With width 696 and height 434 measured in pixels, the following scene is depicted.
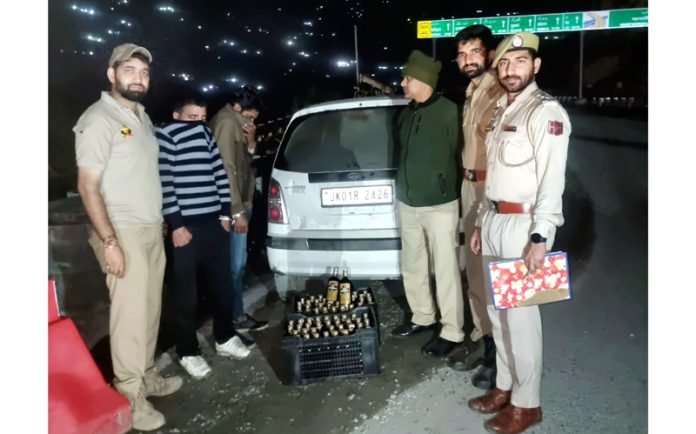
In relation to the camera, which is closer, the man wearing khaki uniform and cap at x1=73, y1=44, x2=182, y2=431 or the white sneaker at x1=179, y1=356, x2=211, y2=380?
the man wearing khaki uniform and cap at x1=73, y1=44, x2=182, y2=431

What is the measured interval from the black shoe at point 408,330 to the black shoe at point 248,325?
1.15 m

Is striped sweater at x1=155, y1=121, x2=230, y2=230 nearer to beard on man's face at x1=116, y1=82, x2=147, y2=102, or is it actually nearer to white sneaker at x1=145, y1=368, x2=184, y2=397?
beard on man's face at x1=116, y1=82, x2=147, y2=102

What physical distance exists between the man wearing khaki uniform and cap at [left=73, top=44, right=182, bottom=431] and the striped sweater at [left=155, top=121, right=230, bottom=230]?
22 cm

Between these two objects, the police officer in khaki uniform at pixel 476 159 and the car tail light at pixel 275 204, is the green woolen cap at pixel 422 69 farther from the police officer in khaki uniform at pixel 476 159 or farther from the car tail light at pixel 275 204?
the car tail light at pixel 275 204

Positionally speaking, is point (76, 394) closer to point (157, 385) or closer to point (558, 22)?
point (157, 385)

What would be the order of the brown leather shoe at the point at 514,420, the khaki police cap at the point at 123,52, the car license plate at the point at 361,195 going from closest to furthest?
the brown leather shoe at the point at 514,420 < the khaki police cap at the point at 123,52 < the car license plate at the point at 361,195

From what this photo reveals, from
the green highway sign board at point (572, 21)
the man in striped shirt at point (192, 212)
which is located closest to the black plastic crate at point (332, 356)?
the man in striped shirt at point (192, 212)

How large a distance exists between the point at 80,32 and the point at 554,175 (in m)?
34.8

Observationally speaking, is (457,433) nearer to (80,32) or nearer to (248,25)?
(80,32)

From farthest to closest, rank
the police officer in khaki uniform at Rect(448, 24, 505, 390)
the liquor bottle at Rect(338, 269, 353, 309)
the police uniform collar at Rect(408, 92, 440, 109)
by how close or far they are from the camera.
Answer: the liquor bottle at Rect(338, 269, 353, 309) < the police uniform collar at Rect(408, 92, 440, 109) < the police officer in khaki uniform at Rect(448, 24, 505, 390)

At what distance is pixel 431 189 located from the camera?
368 centimetres

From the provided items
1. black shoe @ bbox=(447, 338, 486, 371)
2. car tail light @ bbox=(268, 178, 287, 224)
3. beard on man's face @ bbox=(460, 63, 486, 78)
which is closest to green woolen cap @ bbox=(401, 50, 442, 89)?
beard on man's face @ bbox=(460, 63, 486, 78)

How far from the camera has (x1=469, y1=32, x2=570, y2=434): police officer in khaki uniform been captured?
8.47 feet

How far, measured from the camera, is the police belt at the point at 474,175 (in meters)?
3.47
